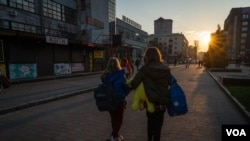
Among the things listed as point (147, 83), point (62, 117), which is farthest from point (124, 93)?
point (62, 117)

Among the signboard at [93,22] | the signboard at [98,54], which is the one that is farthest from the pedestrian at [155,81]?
the signboard at [98,54]

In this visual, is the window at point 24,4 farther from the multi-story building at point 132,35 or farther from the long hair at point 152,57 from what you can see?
the multi-story building at point 132,35

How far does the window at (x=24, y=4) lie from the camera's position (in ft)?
68.1

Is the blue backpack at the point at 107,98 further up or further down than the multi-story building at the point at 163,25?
further down

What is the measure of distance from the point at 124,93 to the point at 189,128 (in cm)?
237

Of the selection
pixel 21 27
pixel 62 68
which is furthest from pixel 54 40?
pixel 21 27

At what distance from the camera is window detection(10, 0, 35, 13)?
2076 cm

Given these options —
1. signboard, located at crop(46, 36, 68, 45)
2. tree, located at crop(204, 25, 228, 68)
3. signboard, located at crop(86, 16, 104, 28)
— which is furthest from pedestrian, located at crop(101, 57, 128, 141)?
tree, located at crop(204, 25, 228, 68)

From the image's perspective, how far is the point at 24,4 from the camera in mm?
22172

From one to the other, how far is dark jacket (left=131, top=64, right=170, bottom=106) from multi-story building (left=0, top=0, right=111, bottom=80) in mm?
12529

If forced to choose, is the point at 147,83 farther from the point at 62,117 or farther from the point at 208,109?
the point at 208,109

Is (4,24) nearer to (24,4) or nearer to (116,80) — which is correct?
(24,4)

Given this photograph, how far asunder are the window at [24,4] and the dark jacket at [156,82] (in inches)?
864

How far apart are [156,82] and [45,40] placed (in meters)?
14.6
